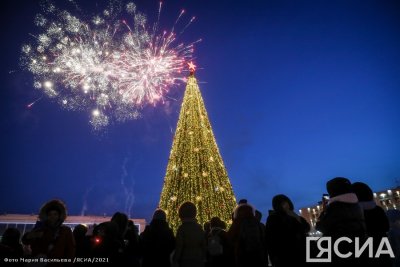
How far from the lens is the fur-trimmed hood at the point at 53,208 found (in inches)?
177

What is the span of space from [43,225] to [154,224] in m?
1.87

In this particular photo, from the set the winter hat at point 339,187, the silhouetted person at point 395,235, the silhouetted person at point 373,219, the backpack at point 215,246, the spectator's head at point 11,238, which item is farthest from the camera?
the backpack at point 215,246

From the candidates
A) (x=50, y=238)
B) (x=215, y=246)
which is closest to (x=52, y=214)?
(x=50, y=238)

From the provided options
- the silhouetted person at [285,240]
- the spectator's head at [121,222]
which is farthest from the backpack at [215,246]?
the spectator's head at [121,222]

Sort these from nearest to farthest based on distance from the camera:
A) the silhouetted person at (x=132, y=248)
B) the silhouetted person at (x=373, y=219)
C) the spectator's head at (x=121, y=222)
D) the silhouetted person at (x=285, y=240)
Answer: the silhouetted person at (x=373, y=219)
the silhouetted person at (x=285, y=240)
the silhouetted person at (x=132, y=248)
the spectator's head at (x=121, y=222)

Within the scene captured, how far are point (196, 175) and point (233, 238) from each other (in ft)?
27.5

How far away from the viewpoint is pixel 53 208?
4.55 meters

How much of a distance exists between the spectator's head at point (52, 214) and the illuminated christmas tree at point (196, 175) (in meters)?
8.99

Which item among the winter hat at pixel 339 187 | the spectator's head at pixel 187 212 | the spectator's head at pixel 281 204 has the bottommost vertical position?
the spectator's head at pixel 187 212

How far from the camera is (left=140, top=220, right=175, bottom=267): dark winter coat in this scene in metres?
4.82

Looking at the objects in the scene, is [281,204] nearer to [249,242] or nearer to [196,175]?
[249,242]

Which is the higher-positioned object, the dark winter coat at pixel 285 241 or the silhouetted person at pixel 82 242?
the dark winter coat at pixel 285 241

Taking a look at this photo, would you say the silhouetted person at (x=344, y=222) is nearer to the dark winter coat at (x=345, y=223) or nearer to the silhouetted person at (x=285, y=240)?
the dark winter coat at (x=345, y=223)

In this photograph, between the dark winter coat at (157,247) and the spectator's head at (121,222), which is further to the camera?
the spectator's head at (121,222)
